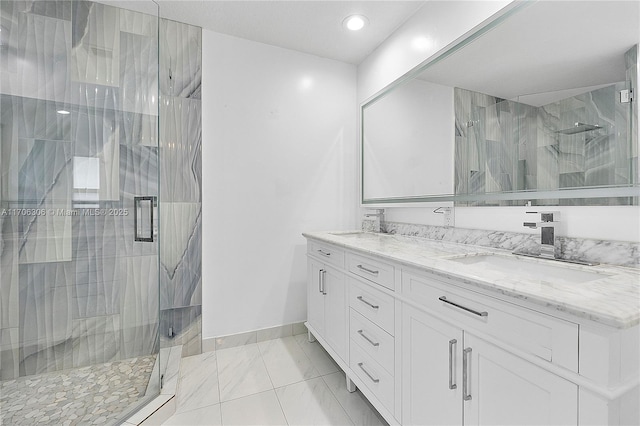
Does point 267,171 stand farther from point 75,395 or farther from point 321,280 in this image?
point 75,395

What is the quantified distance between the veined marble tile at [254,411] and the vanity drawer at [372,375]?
45 centimetres

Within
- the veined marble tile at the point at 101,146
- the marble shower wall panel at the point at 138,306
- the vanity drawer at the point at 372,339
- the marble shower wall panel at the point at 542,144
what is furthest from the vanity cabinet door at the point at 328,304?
the veined marble tile at the point at 101,146

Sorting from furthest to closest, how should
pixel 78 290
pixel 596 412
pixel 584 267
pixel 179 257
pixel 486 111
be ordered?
pixel 179 257, pixel 78 290, pixel 486 111, pixel 584 267, pixel 596 412

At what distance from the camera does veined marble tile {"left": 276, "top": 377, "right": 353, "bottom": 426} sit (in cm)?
148

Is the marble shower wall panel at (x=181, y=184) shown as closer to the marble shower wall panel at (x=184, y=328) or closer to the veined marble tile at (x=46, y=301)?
the marble shower wall panel at (x=184, y=328)

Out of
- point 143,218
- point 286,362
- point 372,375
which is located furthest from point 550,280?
point 143,218

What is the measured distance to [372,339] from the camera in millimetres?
1440

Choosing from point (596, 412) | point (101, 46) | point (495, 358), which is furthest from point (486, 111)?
point (101, 46)

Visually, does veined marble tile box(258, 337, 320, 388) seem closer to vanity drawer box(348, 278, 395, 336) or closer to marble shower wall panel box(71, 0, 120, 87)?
vanity drawer box(348, 278, 395, 336)

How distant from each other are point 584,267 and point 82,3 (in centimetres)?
293

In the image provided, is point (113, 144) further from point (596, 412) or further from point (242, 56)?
point (596, 412)

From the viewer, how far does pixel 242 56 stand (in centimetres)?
229

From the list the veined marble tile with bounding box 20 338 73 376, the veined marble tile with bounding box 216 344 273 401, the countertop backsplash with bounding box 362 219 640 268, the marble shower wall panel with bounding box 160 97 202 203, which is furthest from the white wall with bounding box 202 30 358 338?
the countertop backsplash with bounding box 362 219 640 268

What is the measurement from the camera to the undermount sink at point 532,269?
106 cm
